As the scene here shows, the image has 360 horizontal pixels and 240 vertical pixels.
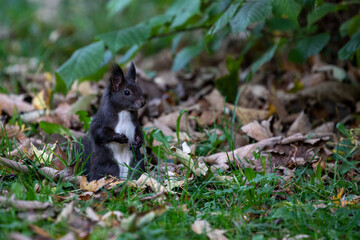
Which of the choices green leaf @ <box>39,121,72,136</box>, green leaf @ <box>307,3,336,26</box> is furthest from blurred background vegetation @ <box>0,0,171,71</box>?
green leaf @ <box>307,3,336,26</box>

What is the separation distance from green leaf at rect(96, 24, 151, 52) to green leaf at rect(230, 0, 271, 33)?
1070 mm

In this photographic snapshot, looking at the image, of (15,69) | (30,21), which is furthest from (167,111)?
(30,21)

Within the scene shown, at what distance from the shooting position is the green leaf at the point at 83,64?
173 inches

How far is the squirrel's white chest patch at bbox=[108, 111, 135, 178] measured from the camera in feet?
11.5

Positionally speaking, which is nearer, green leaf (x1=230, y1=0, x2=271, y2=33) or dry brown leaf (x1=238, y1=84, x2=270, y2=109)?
green leaf (x1=230, y1=0, x2=271, y2=33)

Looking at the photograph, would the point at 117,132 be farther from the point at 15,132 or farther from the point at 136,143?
the point at 15,132

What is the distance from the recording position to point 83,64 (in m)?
4.44

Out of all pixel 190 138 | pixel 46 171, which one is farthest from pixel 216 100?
pixel 46 171

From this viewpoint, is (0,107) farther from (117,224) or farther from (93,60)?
(117,224)

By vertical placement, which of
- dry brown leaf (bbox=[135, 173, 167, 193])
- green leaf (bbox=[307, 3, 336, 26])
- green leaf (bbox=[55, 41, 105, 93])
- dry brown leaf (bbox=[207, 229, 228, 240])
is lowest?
dry brown leaf (bbox=[207, 229, 228, 240])

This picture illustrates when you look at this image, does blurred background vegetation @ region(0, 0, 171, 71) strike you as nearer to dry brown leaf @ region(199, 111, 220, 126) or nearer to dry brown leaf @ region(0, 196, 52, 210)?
dry brown leaf @ region(199, 111, 220, 126)

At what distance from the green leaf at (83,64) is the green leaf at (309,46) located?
6.49ft

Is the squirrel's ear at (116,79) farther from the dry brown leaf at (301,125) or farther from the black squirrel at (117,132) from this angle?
the dry brown leaf at (301,125)

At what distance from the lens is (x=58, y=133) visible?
4.20 metres
